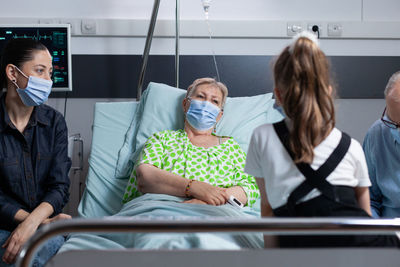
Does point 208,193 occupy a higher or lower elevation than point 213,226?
lower

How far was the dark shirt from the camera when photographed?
2.15m

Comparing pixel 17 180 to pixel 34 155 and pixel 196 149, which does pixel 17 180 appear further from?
pixel 196 149

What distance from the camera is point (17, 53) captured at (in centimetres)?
226

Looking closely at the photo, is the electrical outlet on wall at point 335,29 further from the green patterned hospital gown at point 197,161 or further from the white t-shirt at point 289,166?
the white t-shirt at point 289,166

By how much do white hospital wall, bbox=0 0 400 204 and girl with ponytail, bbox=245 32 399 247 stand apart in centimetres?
215

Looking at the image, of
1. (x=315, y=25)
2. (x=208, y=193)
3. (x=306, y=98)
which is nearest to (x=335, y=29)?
(x=315, y=25)

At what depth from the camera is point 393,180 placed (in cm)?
227

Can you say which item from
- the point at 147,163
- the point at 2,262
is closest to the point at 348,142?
the point at 147,163

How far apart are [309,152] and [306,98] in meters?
0.15

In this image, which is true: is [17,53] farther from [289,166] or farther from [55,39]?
[289,166]

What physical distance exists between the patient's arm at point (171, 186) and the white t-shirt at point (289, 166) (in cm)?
66

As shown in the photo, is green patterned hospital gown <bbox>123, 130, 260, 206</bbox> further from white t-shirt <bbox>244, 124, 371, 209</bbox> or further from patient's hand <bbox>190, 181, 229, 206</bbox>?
white t-shirt <bbox>244, 124, 371, 209</bbox>

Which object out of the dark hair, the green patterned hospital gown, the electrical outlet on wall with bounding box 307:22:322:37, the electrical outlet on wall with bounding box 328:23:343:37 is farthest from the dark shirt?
the electrical outlet on wall with bounding box 328:23:343:37

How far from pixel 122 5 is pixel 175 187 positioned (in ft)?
5.87
